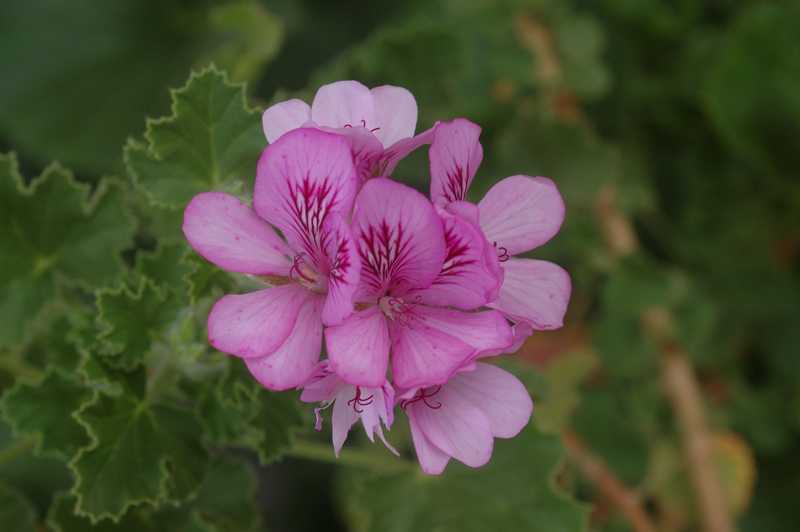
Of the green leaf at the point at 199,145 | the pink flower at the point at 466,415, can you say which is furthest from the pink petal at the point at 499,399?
the green leaf at the point at 199,145

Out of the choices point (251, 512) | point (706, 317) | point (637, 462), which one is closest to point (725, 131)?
point (706, 317)

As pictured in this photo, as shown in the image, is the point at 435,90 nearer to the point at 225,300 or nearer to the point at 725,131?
the point at 725,131

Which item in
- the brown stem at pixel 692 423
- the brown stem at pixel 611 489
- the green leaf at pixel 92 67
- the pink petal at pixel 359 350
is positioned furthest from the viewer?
the green leaf at pixel 92 67

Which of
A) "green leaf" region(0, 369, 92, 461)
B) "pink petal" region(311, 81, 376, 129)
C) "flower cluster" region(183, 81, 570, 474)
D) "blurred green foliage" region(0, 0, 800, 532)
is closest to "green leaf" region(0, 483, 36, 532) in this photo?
"blurred green foliage" region(0, 0, 800, 532)

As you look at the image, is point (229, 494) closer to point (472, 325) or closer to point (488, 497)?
point (488, 497)

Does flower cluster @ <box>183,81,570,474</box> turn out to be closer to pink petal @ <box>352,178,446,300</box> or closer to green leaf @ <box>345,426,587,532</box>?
pink petal @ <box>352,178,446,300</box>

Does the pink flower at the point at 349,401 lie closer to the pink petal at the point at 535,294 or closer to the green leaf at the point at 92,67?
the pink petal at the point at 535,294

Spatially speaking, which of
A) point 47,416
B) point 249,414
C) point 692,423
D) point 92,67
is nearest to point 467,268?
point 249,414
